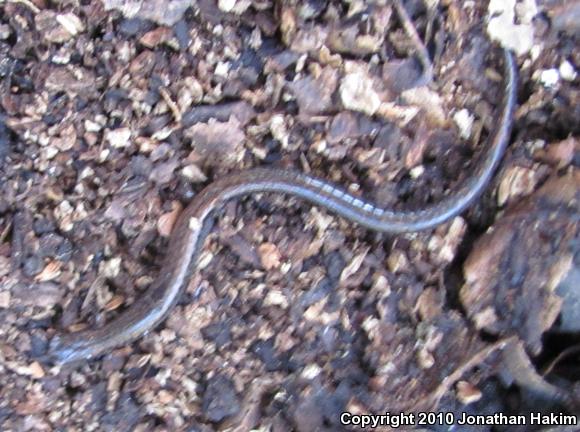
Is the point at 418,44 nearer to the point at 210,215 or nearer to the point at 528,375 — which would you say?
the point at 210,215

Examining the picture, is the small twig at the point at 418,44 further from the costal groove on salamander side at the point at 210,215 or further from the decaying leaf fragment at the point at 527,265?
the decaying leaf fragment at the point at 527,265

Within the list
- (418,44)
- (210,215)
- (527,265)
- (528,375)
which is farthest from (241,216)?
(528,375)

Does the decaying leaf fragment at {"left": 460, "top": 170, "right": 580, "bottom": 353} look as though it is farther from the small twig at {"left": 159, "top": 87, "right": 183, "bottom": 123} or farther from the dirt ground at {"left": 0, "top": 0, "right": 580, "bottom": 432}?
the small twig at {"left": 159, "top": 87, "right": 183, "bottom": 123}

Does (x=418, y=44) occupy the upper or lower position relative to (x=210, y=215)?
upper

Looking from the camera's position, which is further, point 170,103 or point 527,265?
point 170,103

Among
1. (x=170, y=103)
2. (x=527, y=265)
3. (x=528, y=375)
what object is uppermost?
(x=170, y=103)

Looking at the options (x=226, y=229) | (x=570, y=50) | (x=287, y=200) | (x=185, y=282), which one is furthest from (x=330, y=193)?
(x=570, y=50)

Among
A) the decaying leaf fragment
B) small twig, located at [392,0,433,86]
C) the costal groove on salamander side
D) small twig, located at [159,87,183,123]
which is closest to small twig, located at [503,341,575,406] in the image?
the decaying leaf fragment

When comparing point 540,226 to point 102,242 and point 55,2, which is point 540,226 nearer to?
point 102,242
